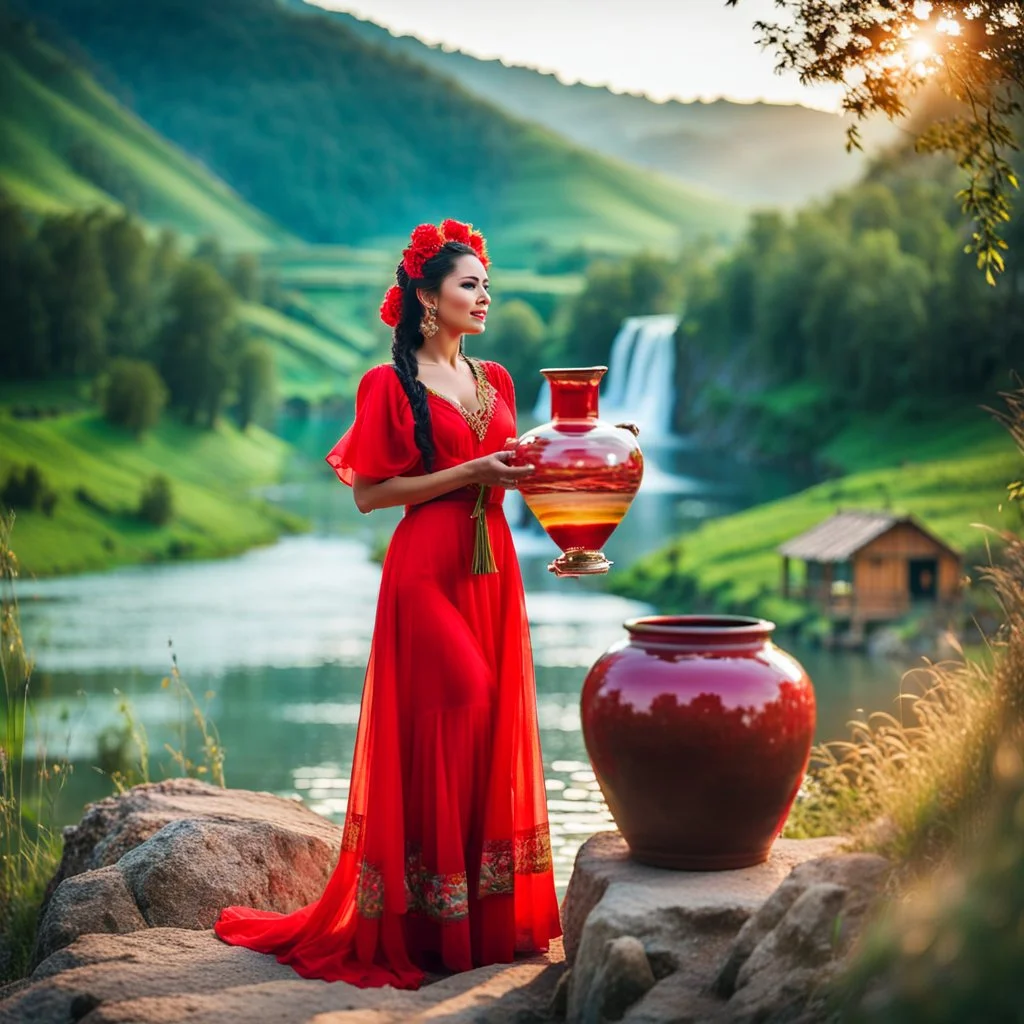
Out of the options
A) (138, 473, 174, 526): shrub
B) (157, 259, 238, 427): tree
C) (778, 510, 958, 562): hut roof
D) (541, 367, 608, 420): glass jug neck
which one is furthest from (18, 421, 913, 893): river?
(157, 259, 238, 427): tree

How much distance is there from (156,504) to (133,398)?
933 centimetres

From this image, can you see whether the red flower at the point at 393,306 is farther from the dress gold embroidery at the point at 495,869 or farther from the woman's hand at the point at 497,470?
the dress gold embroidery at the point at 495,869

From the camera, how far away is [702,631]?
4.91 metres

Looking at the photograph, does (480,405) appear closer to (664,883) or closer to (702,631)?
(702,631)

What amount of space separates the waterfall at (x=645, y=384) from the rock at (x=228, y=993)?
63.4m

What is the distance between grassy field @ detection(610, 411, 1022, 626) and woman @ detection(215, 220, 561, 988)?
31699 mm

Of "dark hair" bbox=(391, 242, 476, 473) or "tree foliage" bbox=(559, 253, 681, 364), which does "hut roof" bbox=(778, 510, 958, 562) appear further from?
"tree foliage" bbox=(559, 253, 681, 364)

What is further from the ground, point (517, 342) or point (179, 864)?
point (517, 342)

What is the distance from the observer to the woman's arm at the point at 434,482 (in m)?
5.21

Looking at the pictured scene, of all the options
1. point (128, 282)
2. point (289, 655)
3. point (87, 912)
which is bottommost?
point (289, 655)

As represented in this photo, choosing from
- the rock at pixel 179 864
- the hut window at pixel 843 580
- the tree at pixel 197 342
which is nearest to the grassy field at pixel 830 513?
the hut window at pixel 843 580

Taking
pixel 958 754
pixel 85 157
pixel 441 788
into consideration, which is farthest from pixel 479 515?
pixel 85 157

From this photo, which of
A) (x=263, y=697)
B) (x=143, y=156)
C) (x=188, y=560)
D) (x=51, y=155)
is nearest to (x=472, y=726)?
(x=263, y=697)

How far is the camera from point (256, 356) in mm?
74188
